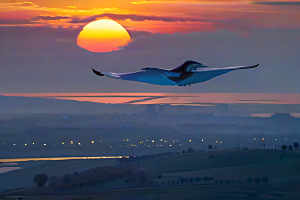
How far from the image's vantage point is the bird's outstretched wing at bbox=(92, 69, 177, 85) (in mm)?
48909

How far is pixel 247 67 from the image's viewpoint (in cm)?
4378

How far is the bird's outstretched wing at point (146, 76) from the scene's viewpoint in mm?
48909

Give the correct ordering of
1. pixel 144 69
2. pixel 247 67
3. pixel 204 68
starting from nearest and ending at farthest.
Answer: pixel 247 67
pixel 144 69
pixel 204 68

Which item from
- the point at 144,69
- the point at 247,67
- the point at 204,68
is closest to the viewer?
the point at 247,67

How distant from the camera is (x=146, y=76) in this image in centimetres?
4991

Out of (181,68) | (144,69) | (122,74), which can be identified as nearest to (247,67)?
(181,68)

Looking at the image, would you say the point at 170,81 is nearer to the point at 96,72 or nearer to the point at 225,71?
the point at 225,71

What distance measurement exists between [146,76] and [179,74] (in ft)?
16.2

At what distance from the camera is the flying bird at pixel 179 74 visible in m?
48.9

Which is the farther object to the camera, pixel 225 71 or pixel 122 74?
pixel 122 74

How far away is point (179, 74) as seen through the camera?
49.8 metres

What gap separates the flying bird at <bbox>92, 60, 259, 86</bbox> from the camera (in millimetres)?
48875

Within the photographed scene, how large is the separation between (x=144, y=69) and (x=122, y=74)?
6647 millimetres

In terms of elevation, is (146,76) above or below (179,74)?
below
